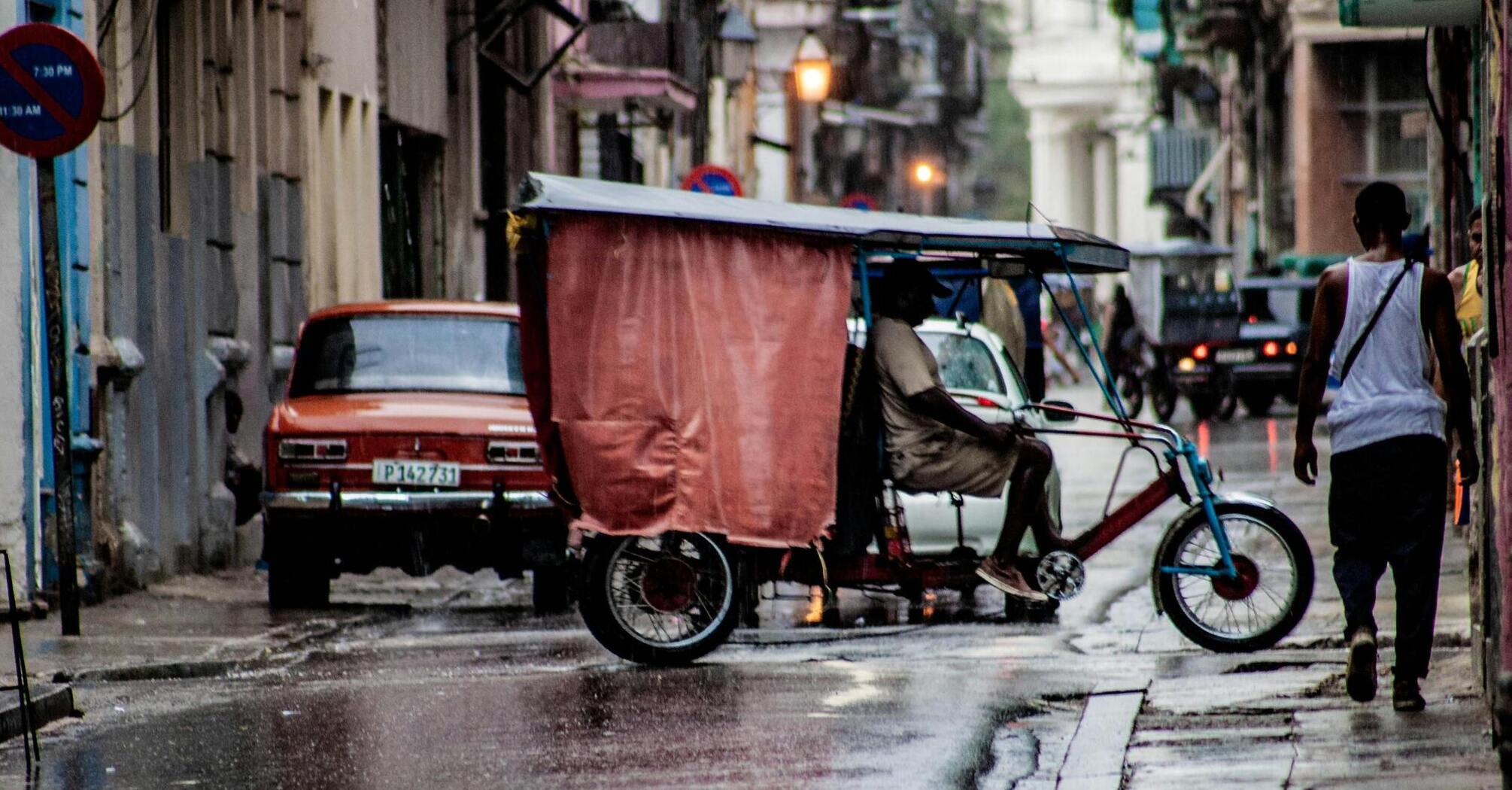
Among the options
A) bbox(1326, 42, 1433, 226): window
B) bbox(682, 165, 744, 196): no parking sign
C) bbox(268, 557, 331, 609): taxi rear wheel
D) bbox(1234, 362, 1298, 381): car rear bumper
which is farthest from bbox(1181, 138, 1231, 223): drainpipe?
bbox(268, 557, 331, 609): taxi rear wheel

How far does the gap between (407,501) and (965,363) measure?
3635 mm

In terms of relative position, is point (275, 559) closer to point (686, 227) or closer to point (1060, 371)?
point (686, 227)

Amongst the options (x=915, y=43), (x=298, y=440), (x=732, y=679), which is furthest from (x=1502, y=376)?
(x=915, y=43)

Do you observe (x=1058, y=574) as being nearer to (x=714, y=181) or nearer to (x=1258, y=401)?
(x=714, y=181)

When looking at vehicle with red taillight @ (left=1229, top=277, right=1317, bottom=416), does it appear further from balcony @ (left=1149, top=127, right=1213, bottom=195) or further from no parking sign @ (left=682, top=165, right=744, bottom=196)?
balcony @ (left=1149, top=127, right=1213, bottom=195)

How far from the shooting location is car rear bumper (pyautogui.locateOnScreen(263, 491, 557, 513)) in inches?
544

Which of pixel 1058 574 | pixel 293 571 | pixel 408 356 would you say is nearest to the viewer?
pixel 1058 574

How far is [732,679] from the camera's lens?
10.6 metres

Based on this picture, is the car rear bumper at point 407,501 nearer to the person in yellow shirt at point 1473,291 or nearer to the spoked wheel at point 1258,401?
the person in yellow shirt at point 1473,291

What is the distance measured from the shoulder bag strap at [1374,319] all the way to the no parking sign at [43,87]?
5.90 metres

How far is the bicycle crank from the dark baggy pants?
2712 millimetres

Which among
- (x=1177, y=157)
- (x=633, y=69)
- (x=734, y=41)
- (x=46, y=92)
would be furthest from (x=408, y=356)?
(x=1177, y=157)

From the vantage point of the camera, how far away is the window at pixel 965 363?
1560cm

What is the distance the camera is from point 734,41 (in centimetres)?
3512
